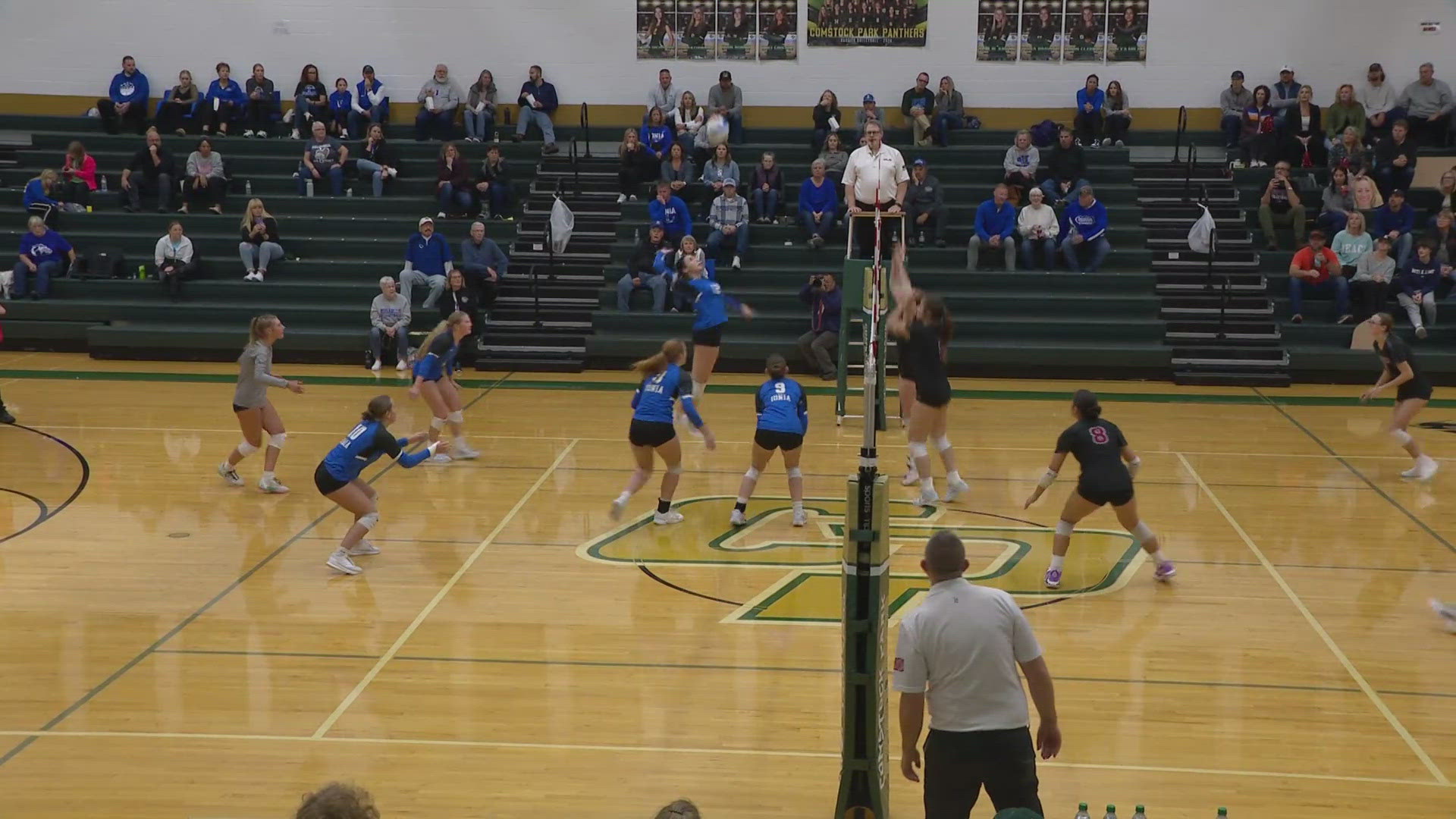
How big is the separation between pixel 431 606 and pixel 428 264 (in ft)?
37.7

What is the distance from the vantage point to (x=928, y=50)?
2422 cm

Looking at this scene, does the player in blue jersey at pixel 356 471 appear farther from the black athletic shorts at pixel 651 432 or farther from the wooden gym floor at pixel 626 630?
the black athletic shorts at pixel 651 432

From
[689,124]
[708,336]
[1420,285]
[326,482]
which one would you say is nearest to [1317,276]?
[1420,285]

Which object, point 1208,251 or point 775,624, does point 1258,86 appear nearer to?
point 1208,251

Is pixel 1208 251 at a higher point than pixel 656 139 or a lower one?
lower

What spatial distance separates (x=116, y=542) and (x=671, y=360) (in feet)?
15.7

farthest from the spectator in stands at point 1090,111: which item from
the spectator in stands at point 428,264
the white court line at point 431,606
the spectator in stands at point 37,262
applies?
the spectator in stands at point 37,262

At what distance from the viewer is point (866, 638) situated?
247 inches

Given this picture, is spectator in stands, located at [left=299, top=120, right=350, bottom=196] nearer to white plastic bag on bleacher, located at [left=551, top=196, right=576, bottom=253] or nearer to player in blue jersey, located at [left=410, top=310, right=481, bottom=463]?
white plastic bag on bleacher, located at [left=551, top=196, right=576, bottom=253]

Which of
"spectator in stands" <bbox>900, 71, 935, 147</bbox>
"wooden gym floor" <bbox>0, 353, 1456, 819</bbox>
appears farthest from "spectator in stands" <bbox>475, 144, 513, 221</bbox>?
"wooden gym floor" <bbox>0, 353, 1456, 819</bbox>

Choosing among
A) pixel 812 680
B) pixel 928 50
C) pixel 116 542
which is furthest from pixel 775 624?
pixel 928 50

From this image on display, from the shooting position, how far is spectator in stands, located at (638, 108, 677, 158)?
75.8ft

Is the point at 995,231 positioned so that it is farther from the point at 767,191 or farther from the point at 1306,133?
the point at 1306,133

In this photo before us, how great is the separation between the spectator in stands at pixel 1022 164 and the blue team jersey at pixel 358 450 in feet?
44.5
